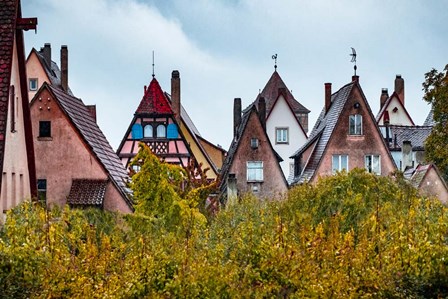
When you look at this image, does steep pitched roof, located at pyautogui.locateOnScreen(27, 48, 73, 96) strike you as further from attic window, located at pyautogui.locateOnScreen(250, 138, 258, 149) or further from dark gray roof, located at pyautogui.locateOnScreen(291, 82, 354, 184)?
dark gray roof, located at pyautogui.locateOnScreen(291, 82, 354, 184)

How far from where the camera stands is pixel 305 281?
61.8ft

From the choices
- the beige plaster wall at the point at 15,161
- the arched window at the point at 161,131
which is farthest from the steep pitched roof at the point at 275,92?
the beige plaster wall at the point at 15,161

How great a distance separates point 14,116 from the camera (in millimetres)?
26531

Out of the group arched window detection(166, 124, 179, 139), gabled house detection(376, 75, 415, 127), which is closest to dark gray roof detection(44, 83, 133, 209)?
arched window detection(166, 124, 179, 139)

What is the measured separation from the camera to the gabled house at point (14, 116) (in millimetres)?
24266

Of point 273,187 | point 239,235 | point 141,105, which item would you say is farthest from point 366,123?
point 239,235

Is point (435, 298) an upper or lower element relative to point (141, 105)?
lower

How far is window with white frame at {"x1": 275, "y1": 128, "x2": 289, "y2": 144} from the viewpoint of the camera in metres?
77.2

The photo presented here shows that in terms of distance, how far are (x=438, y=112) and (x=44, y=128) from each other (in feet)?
73.4

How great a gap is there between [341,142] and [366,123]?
4.88 ft

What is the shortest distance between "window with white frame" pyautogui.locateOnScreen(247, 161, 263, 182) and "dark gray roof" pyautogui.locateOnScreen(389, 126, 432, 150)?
16388 millimetres

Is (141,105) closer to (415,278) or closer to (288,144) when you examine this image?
(288,144)

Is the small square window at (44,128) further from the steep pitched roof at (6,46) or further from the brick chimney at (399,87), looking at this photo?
the brick chimney at (399,87)

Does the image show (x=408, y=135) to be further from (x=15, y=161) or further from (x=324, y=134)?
(x=15, y=161)
